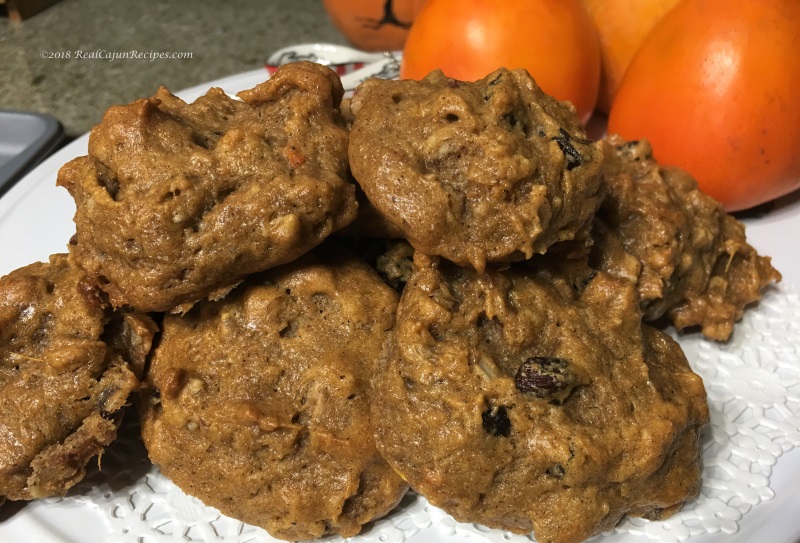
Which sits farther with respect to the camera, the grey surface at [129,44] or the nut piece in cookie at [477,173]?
the grey surface at [129,44]

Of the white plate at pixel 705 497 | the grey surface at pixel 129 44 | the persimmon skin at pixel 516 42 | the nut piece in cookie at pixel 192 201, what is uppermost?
the nut piece in cookie at pixel 192 201

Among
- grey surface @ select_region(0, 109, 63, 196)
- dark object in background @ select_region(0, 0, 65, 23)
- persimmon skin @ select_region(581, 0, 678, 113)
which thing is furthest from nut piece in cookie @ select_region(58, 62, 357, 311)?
dark object in background @ select_region(0, 0, 65, 23)

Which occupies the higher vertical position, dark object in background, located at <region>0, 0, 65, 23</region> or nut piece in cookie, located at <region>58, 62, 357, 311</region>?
nut piece in cookie, located at <region>58, 62, 357, 311</region>

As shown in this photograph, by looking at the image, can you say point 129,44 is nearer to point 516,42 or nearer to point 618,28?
point 516,42

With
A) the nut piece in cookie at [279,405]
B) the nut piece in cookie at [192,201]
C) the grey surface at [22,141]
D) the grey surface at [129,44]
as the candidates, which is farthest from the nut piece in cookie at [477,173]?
the grey surface at [129,44]

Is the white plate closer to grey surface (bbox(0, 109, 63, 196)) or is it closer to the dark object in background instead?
→ grey surface (bbox(0, 109, 63, 196))

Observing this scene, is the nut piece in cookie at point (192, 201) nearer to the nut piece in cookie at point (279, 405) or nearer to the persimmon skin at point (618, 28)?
the nut piece in cookie at point (279, 405)

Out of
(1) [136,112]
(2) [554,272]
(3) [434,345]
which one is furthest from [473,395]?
(1) [136,112]

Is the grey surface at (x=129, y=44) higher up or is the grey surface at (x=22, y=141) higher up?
the grey surface at (x=22, y=141)
